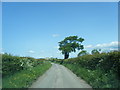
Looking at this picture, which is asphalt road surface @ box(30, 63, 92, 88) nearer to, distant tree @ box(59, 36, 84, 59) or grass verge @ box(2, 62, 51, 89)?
grass verge @ box(2, 62, 51, 89)

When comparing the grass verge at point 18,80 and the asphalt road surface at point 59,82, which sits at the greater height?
the grass verge at point 18,80

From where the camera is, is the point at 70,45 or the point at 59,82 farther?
the point at 70,45

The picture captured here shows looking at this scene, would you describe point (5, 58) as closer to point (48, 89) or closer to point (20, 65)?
point (20, 65)

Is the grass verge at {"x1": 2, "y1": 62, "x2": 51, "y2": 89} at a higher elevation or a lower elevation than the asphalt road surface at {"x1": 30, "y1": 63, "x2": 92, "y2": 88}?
higher

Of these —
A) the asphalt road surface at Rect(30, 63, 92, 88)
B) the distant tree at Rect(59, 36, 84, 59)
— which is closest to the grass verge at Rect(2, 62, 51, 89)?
the asphalt road surface at Rect(30, 63, 92, 88)

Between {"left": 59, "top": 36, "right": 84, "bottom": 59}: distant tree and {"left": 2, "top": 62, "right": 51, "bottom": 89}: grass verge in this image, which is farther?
{"left": 59, "top": 36, "right": 84, "bottom": 59}: distant tree

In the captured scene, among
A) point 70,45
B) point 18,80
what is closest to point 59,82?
point 18,80

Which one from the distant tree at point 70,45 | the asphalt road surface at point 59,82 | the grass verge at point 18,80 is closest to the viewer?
the grass verge at point 18,80

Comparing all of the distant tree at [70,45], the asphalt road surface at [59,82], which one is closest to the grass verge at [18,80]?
the asphalt road surface at [59,82]

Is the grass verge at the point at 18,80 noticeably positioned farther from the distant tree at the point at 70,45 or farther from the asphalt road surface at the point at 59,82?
the distant tree at the point at 70,45

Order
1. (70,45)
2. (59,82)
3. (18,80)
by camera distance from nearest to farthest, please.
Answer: (18,80) < (59,82) < (70,45)

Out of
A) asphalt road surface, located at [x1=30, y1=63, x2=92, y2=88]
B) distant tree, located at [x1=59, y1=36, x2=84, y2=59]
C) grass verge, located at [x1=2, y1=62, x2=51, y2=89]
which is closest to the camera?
grass verge, located at [x1=2, y1=62, x2=51, y2=89]

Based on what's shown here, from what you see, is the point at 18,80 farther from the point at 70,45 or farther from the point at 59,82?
the point at 70,45

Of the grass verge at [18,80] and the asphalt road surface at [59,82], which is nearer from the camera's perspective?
the grass verge at [18,80]
